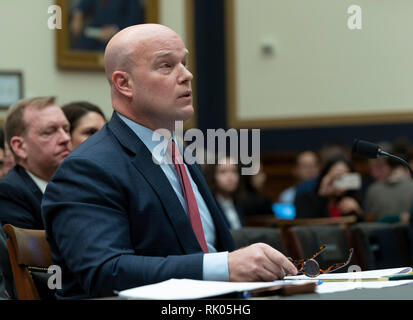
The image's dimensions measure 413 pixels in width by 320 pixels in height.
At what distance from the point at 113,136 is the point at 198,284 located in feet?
2.53

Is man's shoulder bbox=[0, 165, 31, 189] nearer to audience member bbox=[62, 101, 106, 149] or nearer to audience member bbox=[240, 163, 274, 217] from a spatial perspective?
audience member bbox=[62, 101, 106, 149]

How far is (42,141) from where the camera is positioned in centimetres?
338

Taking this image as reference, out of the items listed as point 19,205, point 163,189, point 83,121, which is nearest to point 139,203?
point 163,189

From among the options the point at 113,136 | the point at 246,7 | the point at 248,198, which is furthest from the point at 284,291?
the point at 246,7

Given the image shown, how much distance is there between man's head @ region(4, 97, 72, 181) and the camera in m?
3.37

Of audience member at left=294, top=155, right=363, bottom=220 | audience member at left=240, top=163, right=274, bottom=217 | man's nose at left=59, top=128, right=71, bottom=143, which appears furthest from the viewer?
audience member at left=240, top=163, right=274, bottom=217

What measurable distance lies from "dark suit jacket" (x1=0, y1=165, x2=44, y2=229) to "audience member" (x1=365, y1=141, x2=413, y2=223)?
4.59m

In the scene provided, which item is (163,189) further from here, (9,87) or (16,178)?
(9,87)

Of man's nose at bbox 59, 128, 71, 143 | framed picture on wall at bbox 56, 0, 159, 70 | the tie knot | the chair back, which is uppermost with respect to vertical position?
framed picture on wall at bbox 56, 0, 159, 70

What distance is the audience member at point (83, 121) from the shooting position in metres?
3.71

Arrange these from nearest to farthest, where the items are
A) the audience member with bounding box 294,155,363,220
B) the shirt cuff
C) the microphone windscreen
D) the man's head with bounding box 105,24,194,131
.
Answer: the shirt cuff
the man's head with bounding box 105,24,194,131
the microphone windscreen
the audience member with bounding box 294,155,363,220

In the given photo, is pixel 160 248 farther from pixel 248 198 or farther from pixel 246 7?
pixel 246 7

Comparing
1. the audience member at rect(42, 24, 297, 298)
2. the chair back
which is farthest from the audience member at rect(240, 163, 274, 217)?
the audience member at rect(42, 24, 297, 298)

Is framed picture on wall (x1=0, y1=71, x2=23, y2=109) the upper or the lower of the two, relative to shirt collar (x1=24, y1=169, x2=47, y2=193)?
upper
